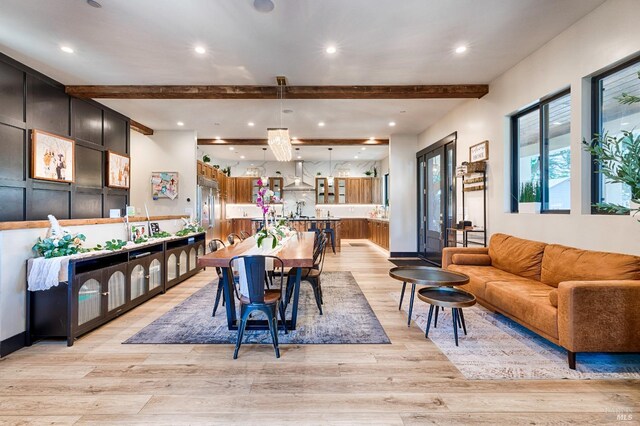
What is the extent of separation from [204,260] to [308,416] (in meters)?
1.61

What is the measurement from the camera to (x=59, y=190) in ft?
14.8

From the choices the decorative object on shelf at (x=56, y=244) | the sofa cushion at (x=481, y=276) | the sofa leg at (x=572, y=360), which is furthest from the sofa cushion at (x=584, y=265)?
the decorative object on shelf at (x=56, y=244)

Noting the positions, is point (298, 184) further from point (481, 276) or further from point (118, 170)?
point (481, 276)

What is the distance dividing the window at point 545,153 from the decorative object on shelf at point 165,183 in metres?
6.74

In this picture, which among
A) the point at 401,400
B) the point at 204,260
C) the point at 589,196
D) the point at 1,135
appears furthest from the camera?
the point at 1,135

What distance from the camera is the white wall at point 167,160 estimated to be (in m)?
7.01

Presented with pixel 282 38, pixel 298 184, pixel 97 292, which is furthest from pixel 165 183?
pixel 282 38

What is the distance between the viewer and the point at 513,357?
2545mm

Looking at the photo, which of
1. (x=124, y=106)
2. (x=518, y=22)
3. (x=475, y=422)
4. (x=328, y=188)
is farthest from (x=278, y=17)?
(x=328, y=188)

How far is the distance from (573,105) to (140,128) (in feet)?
25.0

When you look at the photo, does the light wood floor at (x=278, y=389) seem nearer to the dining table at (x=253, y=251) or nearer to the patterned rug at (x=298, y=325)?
the patterned rug at (x=298, y=325)

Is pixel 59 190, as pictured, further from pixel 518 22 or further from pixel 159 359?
pixel 518 22

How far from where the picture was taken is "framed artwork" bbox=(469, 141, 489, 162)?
467 cm

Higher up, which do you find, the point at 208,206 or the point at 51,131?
the point at 51,131
